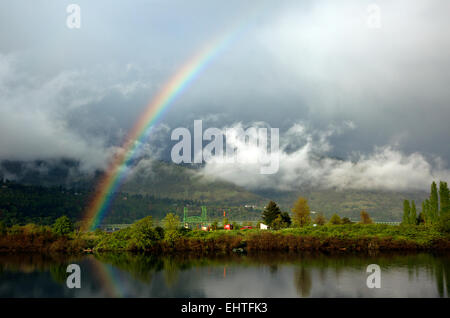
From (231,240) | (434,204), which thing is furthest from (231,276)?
(434,204)

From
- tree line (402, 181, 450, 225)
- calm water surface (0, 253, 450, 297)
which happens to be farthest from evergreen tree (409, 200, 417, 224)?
calm water surface (0, 253, 450, 297)

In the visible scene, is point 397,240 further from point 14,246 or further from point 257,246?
point 14,246

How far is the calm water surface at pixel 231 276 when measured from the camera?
32594 mm

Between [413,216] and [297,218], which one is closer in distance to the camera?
[413,216]

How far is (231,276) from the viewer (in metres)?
39.4

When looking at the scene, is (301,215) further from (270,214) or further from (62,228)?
(62,228)

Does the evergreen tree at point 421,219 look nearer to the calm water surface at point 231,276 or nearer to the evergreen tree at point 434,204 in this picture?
the evergreen tree at point 434,204

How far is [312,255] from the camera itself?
57.7 meters

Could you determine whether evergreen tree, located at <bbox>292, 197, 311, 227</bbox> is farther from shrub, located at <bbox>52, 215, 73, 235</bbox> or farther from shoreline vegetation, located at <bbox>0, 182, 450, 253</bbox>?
shrub, located at <bbox>52, 215, 73, 235</bbox>

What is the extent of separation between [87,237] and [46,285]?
3275cm

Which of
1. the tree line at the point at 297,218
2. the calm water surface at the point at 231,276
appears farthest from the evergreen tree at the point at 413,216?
the calm water surface at the point at 231,276

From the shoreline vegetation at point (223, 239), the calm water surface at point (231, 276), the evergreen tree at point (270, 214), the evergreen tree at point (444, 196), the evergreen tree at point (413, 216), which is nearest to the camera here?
the calm water surface at point (231, 276)

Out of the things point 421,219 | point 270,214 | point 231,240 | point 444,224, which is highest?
point 270,214

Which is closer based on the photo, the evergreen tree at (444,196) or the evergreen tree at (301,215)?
the evergreen tree at (444,196)
